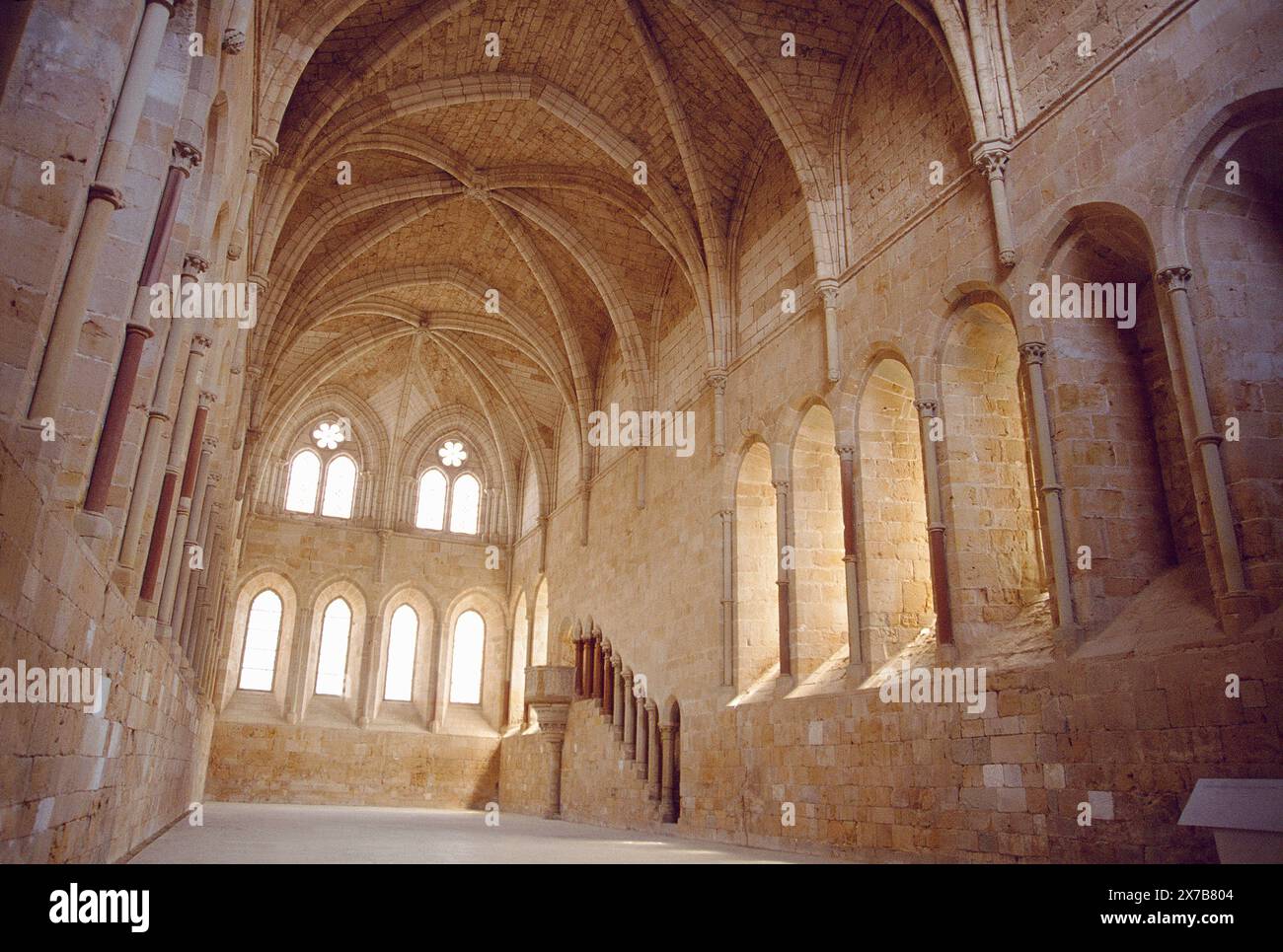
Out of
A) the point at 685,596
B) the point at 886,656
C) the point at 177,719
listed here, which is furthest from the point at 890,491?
the point at 177,719

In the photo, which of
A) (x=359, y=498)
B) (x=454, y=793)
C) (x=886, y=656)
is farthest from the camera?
(x=359, y=498)

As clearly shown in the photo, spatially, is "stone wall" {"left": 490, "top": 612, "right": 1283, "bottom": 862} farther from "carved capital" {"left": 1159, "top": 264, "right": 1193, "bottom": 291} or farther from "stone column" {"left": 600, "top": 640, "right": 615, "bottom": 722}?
"stone column" {"left": 600, "top": 640, "right": 615, "bottom": 722}

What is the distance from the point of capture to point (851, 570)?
10.7 metres

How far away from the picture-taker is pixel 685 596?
14938 millimetres

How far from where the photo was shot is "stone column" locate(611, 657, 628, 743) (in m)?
16.7

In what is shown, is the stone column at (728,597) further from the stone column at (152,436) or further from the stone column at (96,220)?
the stone column at (96,220)

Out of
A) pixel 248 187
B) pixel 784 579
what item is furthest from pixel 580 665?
pixel 248 187

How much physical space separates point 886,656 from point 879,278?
14.8 feet

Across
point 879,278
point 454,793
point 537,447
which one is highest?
point 537,447

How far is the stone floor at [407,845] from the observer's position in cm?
773

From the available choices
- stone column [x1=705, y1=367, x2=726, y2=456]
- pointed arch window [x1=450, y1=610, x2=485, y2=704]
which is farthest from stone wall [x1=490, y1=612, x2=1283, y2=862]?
pointed arch window [x1=450, y1=610, x2=485, y2=704]

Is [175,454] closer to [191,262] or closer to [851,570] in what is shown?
[191,262]
